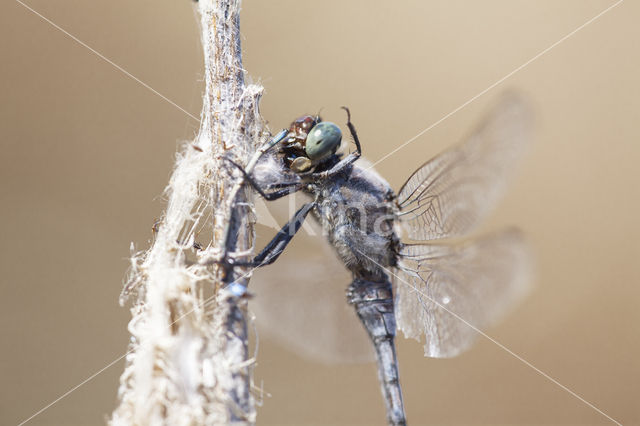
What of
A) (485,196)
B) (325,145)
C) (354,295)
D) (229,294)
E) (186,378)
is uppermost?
(325,145)

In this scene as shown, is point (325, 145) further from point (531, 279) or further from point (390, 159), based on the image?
point (390, 159)

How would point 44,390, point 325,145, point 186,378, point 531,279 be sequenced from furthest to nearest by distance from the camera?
point 44,390, point 531,279, point 325,145, point 186,378

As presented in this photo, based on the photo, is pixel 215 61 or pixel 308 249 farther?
pixel 308 249

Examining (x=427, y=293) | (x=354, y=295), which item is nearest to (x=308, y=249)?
(x=354, y=295)

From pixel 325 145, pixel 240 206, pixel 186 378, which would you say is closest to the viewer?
pixel 186 378

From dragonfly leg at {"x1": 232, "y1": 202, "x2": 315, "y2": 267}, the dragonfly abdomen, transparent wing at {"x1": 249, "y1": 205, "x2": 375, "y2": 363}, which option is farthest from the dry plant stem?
the dragonfly abdomen

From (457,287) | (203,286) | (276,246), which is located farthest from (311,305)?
(203,286)
